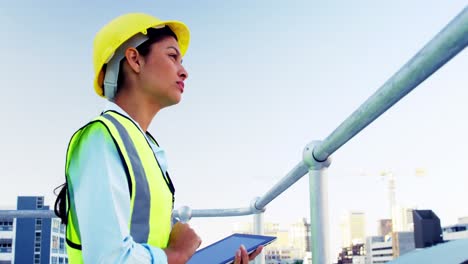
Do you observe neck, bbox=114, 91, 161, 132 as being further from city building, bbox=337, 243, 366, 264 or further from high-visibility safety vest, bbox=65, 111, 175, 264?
city building, bbox=337, 243, 366, 264

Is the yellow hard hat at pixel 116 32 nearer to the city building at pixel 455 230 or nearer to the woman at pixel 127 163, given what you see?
the woman at pixel 127 163

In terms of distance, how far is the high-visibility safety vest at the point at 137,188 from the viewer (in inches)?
59.5

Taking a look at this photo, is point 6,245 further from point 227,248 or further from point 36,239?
point 227,248

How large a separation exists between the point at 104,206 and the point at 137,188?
0.13m

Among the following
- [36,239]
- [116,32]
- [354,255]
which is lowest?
[354,255]

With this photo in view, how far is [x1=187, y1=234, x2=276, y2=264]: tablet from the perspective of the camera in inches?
67.2

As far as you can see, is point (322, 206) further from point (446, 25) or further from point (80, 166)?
point (80, 166)

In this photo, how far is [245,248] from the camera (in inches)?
66.7

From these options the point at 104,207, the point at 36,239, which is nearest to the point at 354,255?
the point at 36,239

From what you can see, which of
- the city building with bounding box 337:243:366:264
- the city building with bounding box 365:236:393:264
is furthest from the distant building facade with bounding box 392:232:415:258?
the city building with bounding box 337:243:366:264

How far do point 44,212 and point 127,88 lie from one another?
2.78 meters

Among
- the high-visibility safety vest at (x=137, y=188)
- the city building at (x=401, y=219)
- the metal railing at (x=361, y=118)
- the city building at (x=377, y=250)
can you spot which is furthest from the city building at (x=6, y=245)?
the city building at (x=401, y=219)

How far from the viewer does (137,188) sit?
4.98 ft

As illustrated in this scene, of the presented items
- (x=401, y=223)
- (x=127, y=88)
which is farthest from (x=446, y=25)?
(x=401, y=223)
